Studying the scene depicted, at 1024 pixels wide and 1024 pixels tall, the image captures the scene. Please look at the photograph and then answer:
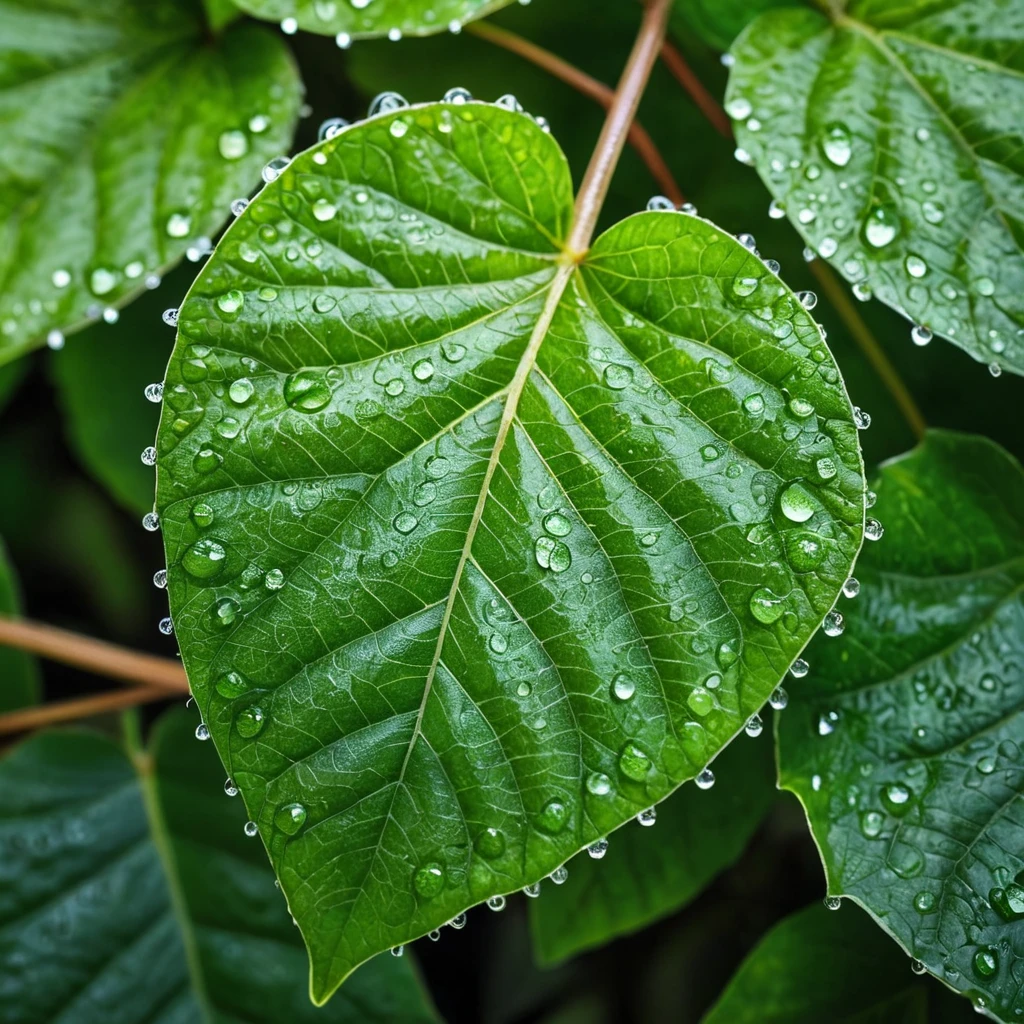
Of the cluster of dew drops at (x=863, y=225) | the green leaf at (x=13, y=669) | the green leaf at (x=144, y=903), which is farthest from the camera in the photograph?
the green leaf at (x=13, y=669)

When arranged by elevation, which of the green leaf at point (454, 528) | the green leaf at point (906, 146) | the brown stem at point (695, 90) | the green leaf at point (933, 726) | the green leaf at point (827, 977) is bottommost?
the green leaf at point (827, 977)

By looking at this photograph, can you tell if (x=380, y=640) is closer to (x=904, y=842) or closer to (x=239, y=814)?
(x=904, y=842)

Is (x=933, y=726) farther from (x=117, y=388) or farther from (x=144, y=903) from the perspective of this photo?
(x=117, y=388)

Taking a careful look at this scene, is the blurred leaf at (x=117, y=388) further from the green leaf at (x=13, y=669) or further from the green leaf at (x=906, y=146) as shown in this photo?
the green leaf at (x=906, y=146)

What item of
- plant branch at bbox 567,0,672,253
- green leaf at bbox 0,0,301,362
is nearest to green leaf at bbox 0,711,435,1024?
green leaf at bbox 0,0,301,362

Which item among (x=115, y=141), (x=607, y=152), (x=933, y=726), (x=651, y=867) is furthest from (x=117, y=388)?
(x=933, y=726)

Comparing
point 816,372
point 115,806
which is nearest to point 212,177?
point 816,372

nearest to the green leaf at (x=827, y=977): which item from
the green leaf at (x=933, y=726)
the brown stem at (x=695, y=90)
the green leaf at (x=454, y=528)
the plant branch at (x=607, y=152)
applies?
the green leaf at (x=933, y=726)

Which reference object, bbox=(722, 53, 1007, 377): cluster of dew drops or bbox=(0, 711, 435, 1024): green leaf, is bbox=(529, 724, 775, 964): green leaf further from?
bbox=(722, 53, 1007, 377): cluster of dew drops
